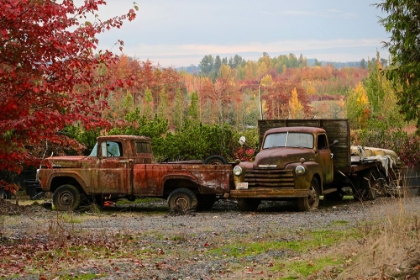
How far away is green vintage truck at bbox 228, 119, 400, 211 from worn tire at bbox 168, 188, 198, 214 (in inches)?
39.9

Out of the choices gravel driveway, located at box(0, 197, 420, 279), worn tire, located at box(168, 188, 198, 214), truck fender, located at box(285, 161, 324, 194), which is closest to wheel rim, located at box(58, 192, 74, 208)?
gravel driveway, located at box(0, 197, 420, 279)

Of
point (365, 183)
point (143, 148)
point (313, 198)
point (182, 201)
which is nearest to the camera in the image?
point (313, 198)

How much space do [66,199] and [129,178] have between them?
6.26 ft

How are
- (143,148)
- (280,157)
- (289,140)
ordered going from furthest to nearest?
(143,148) < (289,140) < (280,157)

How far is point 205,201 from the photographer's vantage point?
727 inches

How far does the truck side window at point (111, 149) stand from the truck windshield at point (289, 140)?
3.88m

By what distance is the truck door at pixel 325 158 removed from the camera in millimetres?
18281

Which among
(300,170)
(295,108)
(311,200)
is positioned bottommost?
(311,200)

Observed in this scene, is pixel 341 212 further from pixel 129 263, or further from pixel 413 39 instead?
pixel 413 39

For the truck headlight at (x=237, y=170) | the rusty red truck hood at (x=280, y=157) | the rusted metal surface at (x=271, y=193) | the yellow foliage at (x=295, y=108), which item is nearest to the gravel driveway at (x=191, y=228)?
the rusted metal surface at (x=271, y=193)

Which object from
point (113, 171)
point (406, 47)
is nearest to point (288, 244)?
point (113, 171)

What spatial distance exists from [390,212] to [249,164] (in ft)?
24.2

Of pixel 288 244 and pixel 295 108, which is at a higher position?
pixel 295 108

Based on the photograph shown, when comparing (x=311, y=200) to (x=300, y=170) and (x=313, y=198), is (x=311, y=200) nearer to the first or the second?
(x=313, y=198)
